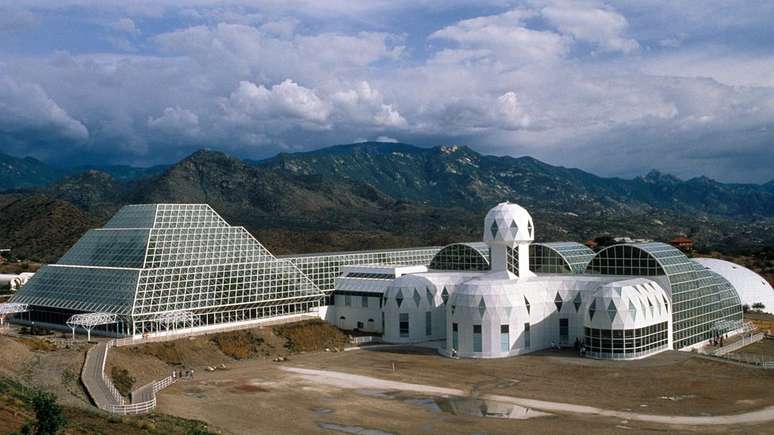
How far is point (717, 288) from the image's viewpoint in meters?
75.4

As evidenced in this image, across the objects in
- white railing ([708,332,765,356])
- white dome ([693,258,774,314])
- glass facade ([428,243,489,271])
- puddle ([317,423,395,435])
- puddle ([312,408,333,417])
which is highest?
glass facade ([428,243,489,271])

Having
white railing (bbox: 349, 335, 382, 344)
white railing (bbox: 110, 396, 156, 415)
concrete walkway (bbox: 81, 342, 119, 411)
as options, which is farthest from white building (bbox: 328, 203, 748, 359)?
white railing (bbox: 110, 396, 156, 415)

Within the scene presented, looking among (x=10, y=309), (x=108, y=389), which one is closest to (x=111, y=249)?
(x=10, y=309)

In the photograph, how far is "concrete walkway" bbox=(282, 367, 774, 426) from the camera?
42688 mm

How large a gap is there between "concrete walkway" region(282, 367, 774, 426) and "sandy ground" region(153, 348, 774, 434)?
16 centimetres

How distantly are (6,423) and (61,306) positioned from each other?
4253 centimetres

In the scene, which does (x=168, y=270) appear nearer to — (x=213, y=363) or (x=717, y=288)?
(x=213, y=363)

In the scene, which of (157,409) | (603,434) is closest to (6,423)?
(157,409)

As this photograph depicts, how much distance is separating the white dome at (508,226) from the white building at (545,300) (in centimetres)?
11

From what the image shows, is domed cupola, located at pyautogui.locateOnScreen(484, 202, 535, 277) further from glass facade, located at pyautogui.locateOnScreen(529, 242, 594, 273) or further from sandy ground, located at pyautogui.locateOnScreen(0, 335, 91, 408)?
sandy ground, located at pyautogui.locateOnScreen(0, 335, 91, 408)

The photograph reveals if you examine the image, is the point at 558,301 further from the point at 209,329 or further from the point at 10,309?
the point at 10,309

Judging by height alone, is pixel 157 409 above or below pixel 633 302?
below

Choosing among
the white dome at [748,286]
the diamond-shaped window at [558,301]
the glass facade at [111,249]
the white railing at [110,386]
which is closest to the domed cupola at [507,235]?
the diamond-shaped window at [558,301]

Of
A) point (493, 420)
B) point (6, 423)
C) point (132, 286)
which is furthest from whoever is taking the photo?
point (132, 286)
